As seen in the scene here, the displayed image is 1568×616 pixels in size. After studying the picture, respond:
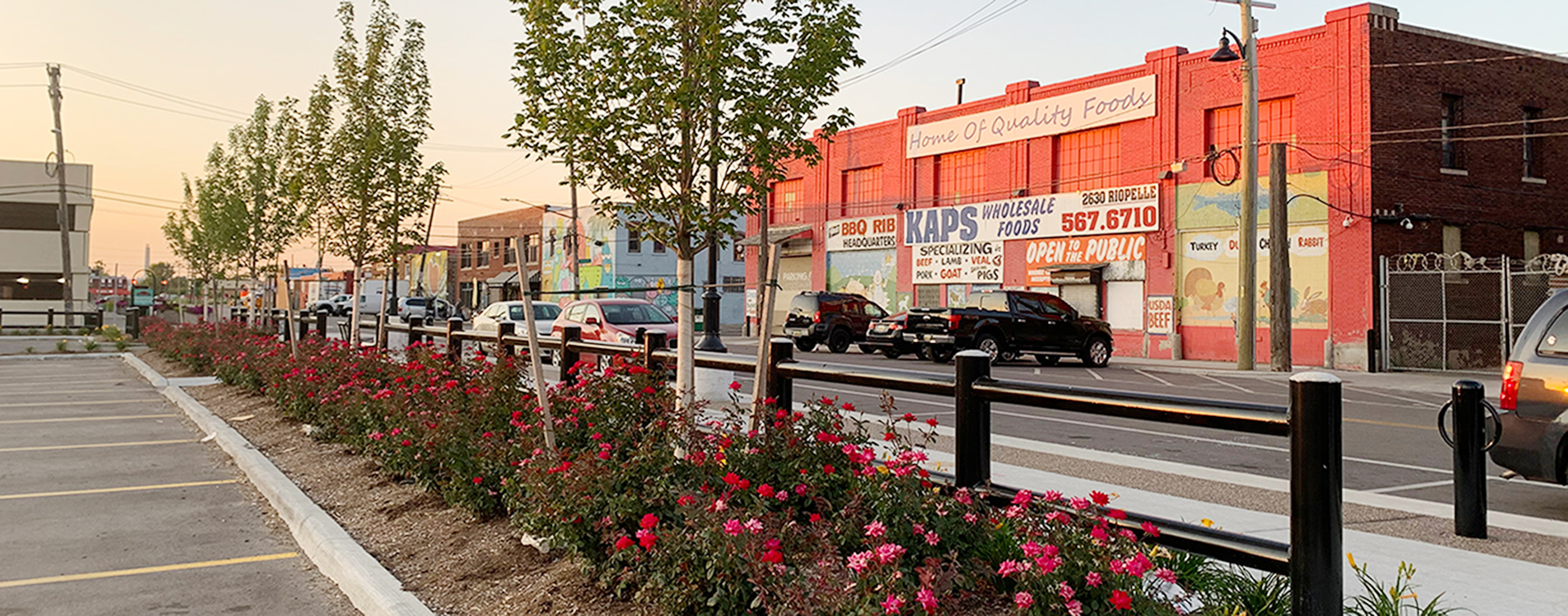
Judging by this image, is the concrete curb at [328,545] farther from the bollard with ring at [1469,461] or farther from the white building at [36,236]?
the white building at [36,236]

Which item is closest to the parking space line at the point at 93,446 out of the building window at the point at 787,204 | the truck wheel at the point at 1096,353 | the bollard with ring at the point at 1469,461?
the bollard with ring at the point at 1469,461

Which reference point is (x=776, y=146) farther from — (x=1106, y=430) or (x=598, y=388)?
(x=1106, y=430)

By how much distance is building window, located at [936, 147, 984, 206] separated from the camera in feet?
122

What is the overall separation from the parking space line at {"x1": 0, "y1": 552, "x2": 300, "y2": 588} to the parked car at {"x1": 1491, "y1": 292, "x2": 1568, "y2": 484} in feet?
27.1

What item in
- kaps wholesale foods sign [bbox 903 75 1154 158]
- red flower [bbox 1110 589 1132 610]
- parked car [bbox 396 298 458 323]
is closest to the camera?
red flower [bbox 1110 589 1132 610]

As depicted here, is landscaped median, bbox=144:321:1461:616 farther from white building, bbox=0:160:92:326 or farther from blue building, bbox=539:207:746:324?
white building, bbox=0:160:92:326

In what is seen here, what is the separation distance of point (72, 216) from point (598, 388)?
61.6m

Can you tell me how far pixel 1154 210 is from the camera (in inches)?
1219

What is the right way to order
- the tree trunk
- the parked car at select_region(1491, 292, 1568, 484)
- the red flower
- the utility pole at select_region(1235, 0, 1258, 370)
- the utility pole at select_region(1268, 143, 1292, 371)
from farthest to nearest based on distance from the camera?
the utility pole at select_region(1235, 0, 1258, 370)
the utility pole at select_region(1268, 143, 1292, 371)
the parked car at select_region(1491, 292, 1568, 484)
the tree trunk
the red flower

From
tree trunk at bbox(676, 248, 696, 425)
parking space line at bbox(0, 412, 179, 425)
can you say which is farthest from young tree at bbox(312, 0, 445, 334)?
tree trunk at bbox(676, 248, 696, 425)

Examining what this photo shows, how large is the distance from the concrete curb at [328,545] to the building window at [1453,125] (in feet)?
95.5

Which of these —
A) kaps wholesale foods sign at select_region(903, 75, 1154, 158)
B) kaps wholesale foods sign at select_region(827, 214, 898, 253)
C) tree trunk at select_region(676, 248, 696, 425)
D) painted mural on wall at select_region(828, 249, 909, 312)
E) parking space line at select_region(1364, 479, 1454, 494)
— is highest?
kaps wholesale foods sign at select_region(903, 75, 1154, 158)

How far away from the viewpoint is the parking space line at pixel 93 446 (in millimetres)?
11680

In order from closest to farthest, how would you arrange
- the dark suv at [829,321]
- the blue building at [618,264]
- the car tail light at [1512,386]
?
the car tail light at [1512,386] < the dark suv at [829,321] < the blue building at [618,264]
